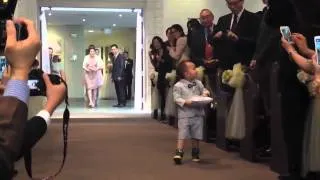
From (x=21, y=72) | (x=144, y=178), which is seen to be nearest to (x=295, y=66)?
(x=144, y=178)

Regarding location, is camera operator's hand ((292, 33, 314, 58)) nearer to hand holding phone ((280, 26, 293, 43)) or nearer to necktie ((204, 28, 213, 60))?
hand holding phone ((280, 26, 293, 43))

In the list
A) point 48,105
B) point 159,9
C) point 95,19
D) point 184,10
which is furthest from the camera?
point 95,19

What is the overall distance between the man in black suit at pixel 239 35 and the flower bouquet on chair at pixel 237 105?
0.90 feet

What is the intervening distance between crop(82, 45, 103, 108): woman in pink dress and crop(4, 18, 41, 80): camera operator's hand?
14.7 metres

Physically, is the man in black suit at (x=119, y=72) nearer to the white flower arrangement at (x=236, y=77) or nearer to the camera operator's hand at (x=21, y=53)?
the white flower arrangement at (x=236, y=77)

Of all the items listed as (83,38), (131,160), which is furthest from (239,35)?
(83,38)

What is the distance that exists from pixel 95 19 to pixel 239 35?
14888mm

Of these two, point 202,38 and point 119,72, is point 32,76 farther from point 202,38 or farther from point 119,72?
point 119,72

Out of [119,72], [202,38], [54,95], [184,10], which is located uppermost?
[184,10]

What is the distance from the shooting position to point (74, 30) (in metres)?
22.0

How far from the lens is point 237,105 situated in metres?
5.93

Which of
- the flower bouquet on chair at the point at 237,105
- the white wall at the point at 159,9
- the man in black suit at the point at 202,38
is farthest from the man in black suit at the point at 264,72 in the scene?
the white wall at the point at 159,9

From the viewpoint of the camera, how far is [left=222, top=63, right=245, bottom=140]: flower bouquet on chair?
588cm

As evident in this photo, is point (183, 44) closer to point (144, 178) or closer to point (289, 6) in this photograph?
point (144, 178)
